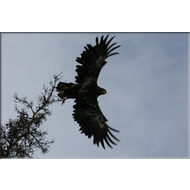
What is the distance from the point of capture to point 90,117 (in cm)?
819

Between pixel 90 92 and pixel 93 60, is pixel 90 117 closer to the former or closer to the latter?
pixel 90 92

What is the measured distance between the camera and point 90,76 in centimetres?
759

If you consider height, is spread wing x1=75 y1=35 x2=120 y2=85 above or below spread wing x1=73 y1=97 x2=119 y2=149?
above

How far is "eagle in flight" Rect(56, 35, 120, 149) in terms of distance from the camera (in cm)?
715

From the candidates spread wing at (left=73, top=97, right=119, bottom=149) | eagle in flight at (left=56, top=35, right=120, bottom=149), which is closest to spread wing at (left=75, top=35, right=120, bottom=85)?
eagle in flight at (left=56, top=35, right=120, bottom=149)

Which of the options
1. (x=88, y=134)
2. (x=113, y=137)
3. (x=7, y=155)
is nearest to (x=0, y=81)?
(x=7, y=155)

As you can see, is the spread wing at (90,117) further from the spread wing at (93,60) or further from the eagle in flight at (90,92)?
the spread wing at (93,60)

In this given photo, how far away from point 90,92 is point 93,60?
144 cm

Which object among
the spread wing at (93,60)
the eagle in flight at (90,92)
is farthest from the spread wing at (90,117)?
the spread wing at (93,60)

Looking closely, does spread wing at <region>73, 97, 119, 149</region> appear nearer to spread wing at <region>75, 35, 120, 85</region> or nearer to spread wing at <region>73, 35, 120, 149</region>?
spread wing at <region>73, 35, 120, 149</region>

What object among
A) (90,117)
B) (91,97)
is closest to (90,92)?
(91,97)
